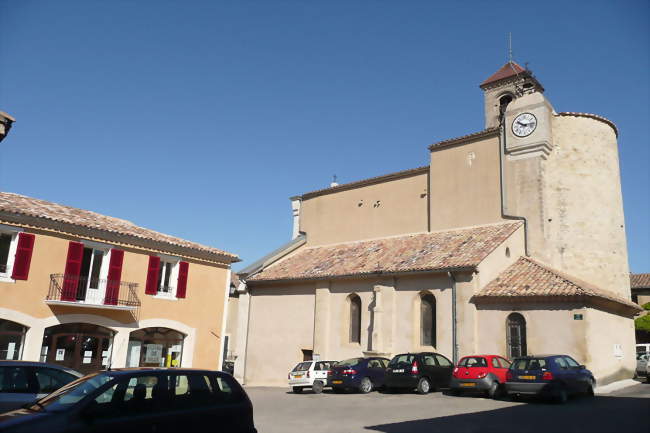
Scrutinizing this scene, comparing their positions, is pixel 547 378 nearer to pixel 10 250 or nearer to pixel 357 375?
pixel 357 375

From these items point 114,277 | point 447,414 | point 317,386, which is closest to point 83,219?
point 114,277

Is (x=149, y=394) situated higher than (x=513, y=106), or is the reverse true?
(x=513, y=106)

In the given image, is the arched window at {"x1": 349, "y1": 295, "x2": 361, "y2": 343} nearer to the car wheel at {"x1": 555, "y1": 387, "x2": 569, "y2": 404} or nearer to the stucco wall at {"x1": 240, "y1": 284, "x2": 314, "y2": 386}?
the stucco wall at {"x1": 240, "y1": 284, "x2": 314, "y2": 386}

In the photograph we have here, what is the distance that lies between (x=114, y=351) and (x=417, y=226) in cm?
1621

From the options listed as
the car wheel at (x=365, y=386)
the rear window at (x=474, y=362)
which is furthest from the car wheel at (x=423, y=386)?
the car wheel at (x=365, y=386)

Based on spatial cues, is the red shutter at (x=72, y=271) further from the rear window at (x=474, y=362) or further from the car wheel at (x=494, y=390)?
the car wheel at (x=494, y=390)

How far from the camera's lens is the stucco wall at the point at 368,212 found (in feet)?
93.7

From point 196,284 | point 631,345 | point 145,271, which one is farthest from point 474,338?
point 145,271

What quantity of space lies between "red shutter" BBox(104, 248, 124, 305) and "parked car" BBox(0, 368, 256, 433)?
40.8 ft

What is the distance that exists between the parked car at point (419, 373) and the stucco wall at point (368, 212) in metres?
10.2

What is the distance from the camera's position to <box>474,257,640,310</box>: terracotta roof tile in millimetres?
18734

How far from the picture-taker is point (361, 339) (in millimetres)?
23797

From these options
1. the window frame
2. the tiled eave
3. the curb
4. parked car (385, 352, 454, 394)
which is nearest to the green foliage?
the curb

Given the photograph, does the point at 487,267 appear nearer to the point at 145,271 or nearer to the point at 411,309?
the point at 411,309
